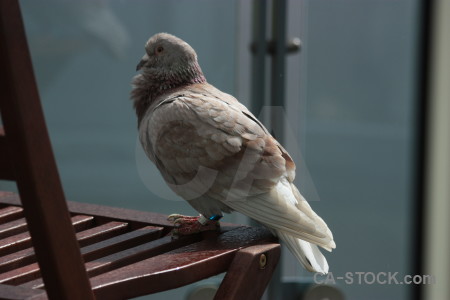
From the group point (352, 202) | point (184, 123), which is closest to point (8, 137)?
point (184, 123)

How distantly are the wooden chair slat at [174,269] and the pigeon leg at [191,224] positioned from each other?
0.18 ft

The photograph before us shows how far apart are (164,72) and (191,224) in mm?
420

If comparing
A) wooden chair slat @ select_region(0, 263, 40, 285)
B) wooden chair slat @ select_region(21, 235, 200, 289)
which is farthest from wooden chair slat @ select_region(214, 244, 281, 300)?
wooden chair slat @ select_region(0, 263, 40, 285)

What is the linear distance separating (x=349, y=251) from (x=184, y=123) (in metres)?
1.25

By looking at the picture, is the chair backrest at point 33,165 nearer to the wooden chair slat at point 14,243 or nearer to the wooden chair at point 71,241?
the wooden chair at point 71,241

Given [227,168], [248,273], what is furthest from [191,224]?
[248,273]

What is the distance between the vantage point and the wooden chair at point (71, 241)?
Result: 66 cm

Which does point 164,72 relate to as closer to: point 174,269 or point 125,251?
point 125,251

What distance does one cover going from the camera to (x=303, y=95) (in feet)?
7.66

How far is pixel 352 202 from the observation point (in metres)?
2.39

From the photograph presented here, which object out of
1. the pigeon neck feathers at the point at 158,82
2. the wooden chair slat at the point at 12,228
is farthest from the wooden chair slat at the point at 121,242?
the pigeon neck feathers at the point at 158,82

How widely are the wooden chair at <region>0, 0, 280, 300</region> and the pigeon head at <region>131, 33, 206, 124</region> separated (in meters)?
0.30

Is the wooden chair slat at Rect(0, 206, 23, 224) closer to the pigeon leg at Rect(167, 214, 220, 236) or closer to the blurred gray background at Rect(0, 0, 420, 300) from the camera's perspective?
the pigeon leg at Rect(167, 214, 220, 236)

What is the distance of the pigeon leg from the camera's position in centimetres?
119
